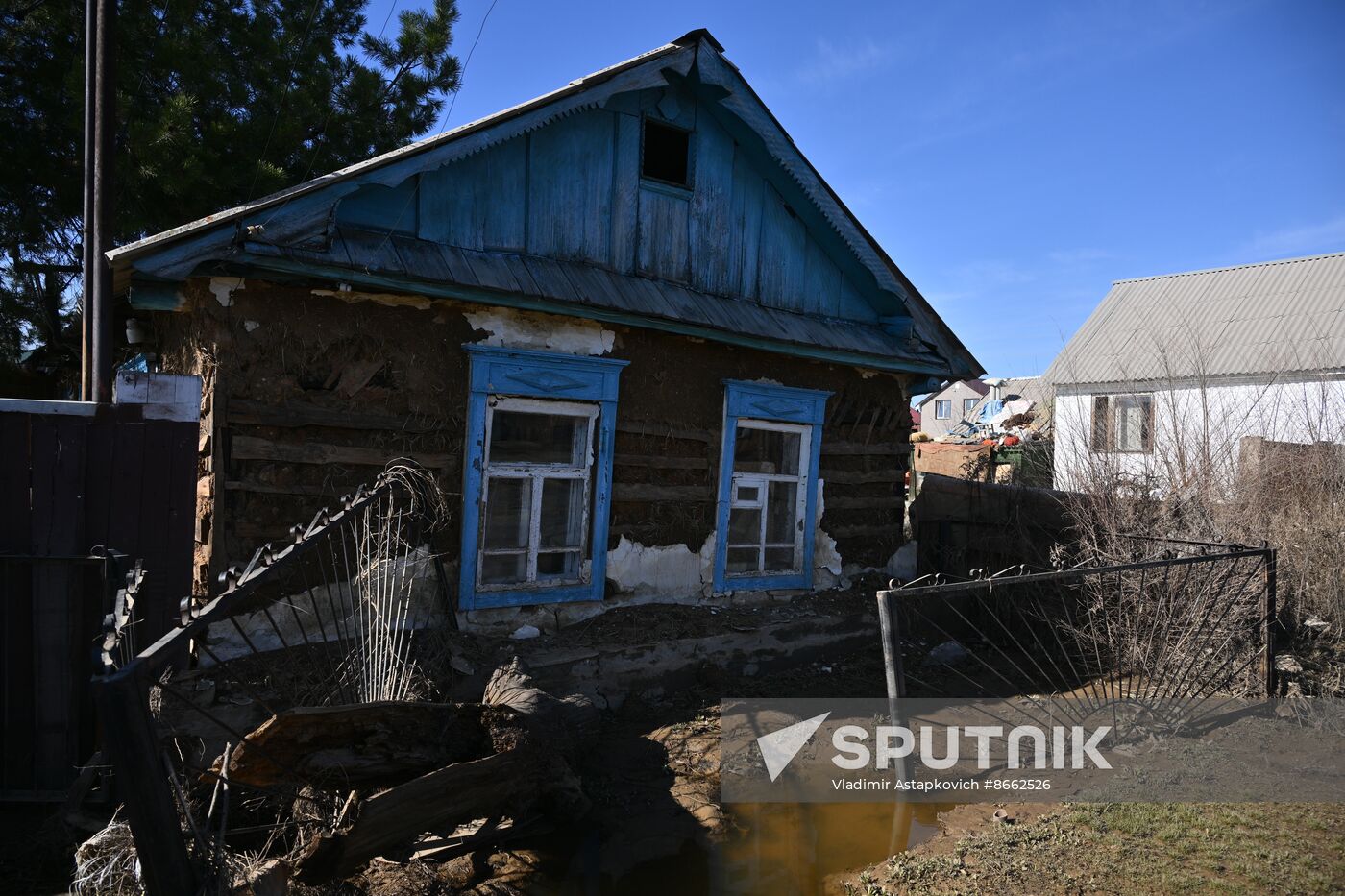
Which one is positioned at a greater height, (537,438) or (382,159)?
(382,159)

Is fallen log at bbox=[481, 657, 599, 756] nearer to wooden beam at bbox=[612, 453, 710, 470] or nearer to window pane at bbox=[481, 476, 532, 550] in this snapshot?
window pane at bbox=[481, 476, 532, 550]

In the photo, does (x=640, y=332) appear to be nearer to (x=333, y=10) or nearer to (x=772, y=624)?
(x=772, y=624)

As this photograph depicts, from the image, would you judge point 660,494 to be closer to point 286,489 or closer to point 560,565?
point 560,565

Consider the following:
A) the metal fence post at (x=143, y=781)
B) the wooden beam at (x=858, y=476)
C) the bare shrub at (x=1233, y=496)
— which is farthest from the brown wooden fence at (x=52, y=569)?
the bare shrub at (x=1233, y=496)

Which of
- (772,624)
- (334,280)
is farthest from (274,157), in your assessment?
(772,624)

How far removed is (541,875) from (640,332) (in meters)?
4.07

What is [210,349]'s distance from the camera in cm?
482

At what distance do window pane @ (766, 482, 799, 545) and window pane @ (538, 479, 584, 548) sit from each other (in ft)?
7.15

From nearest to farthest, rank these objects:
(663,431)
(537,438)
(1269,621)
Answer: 1. (1269,621)
2. (537,438)
3. (663,431)

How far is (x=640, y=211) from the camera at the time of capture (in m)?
6.95

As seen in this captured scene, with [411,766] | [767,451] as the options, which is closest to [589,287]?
[767,451]

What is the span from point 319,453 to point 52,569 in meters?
1.47

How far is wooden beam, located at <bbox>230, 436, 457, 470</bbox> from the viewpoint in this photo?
15.8 feet

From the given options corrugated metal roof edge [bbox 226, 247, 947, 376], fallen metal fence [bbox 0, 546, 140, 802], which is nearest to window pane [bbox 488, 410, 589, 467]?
corrugated metal roof edge [bbox 226, 247, 947, 376]
